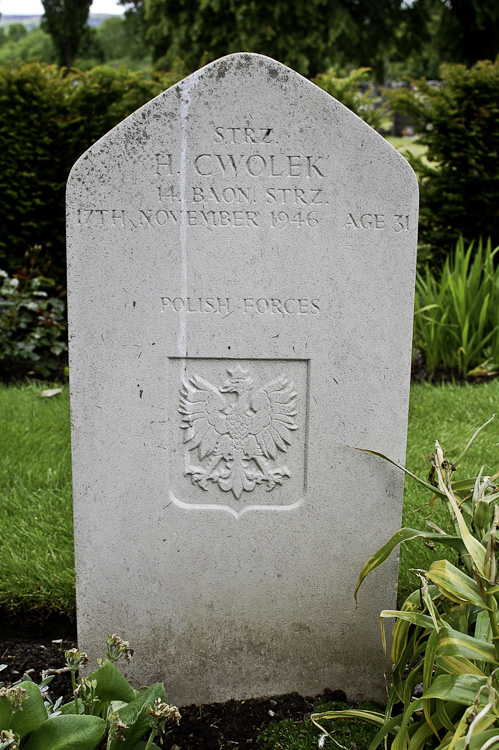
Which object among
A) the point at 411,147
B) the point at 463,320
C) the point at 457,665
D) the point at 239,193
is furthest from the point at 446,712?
the point at 411,147

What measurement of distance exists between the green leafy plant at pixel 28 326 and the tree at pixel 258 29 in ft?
45.2

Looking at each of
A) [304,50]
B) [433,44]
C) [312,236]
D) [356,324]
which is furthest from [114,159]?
[433,44]

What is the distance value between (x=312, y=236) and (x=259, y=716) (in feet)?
5.04

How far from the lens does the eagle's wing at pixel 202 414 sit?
2033mm

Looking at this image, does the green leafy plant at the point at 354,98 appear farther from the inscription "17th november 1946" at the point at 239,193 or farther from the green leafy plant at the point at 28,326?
the inscription "17th november 1946" at the point at 239,193

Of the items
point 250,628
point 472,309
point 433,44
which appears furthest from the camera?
point 433,44

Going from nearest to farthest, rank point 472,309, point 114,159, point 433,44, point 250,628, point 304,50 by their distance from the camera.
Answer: point 114,159 → point 250,628 → point 472,309 → point 304,50 → point 433,44

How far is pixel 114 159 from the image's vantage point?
1.87 meters

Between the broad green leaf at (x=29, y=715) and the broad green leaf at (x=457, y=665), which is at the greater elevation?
the broad green leaf at (x=457, y=665)

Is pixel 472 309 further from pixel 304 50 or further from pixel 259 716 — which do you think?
pixel 304 50

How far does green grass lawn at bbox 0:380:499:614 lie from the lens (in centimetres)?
257

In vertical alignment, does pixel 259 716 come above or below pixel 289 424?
below

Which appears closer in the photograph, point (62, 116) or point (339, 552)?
point (339, 552)

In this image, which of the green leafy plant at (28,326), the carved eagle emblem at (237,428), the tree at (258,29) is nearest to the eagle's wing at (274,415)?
the carved eagle emblem at (237,428)
